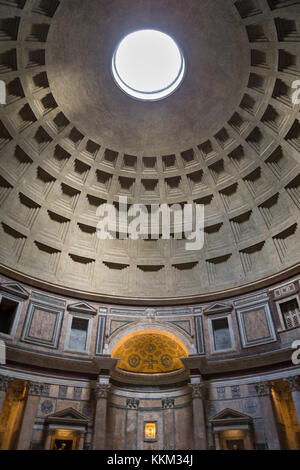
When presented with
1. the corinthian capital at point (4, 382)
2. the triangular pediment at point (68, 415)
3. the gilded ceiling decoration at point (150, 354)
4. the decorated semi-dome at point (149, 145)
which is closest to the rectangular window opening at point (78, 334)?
the decorated semi-dome at point (149, 145)

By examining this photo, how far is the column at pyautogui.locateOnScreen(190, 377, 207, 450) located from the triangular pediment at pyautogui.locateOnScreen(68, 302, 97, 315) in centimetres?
789

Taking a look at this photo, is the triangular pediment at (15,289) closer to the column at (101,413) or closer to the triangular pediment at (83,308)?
the triangular pediment at (83,308)

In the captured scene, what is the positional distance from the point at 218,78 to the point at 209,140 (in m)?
4.16

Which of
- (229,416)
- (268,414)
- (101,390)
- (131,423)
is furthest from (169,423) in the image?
(268,414)

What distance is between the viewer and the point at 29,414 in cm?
1723

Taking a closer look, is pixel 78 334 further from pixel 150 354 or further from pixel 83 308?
pixel 150 354

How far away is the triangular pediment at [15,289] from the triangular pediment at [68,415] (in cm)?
694

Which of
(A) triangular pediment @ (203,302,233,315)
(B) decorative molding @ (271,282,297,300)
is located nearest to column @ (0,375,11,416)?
(A) triangular pediment @ (203,302,233,315)

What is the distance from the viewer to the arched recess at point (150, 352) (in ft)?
72.4

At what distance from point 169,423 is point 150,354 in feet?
14.3

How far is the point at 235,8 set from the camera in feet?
60.4

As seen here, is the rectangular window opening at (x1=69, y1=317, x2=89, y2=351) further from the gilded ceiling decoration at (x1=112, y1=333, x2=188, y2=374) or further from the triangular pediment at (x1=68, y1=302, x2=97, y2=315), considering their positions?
the gilded ceiling decoration at (x1=112, y1=333, x2=188, y2=374)

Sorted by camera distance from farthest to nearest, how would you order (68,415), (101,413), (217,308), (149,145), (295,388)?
1. (149,145)
2. (217,308)
3. (101,413)
4. (68,415)
5. (295,388)

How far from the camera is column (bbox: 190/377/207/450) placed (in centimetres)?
1739
